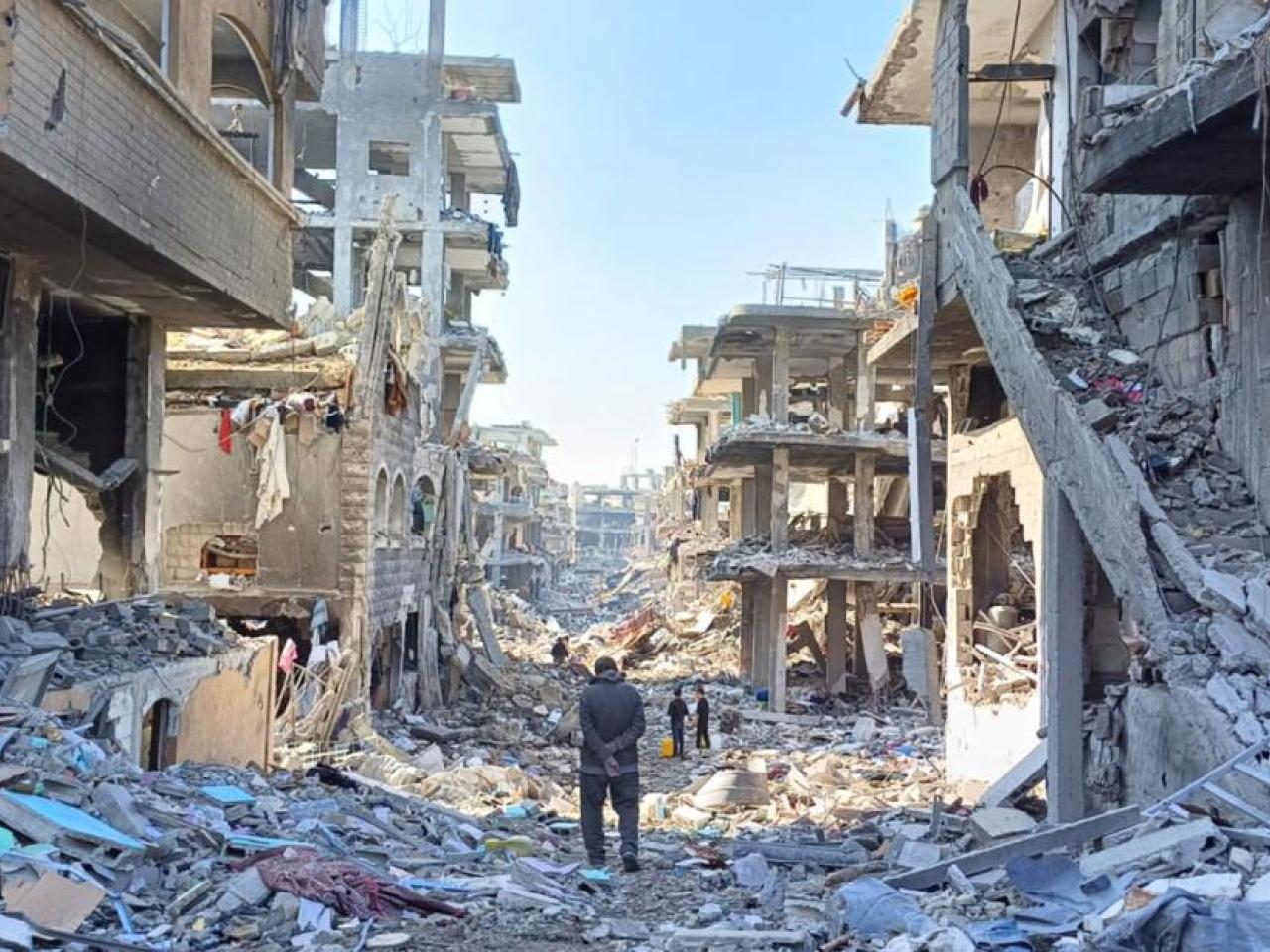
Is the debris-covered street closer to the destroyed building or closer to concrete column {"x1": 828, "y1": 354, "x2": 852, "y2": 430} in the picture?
concrete column {"x1": 828, "y1": 354, "x2": 852, "y2": 430}

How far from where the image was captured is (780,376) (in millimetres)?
25141

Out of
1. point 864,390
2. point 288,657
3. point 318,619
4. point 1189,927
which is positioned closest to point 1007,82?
point 864,390

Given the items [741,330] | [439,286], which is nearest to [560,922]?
[741,330]


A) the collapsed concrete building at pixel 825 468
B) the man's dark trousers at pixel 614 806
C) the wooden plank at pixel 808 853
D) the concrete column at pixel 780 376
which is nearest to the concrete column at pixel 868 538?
the collapsed concrete building at pixel 825 468

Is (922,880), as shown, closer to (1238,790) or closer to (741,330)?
(1238,790)

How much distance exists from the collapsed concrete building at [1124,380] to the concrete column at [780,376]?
1034 centimetres

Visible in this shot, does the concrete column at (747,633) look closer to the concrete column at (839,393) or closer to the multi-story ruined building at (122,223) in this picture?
the concrete column at (839,393)

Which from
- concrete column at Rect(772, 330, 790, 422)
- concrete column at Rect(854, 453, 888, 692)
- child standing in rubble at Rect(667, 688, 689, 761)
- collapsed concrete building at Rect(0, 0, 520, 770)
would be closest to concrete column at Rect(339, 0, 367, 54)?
collapsed concrete building at Rect(0, 0, 520, 770)

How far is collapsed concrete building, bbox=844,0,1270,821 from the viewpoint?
6387 millimetres

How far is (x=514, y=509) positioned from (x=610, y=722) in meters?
44.5

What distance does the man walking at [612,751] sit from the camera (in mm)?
8641

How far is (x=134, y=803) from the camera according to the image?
A: 690 cm

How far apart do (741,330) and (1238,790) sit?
2075 centimetres

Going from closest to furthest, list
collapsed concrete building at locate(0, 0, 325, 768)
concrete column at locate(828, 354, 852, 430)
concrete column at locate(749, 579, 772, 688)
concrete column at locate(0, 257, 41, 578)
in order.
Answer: collapsed concrete building at locate(0, 0, 325, 768), concrete column at locate(0, 257, 41, 578), concrete column at locate(749, 579, 772, 688), concrete column at locate(828, 354, 852, 430)
